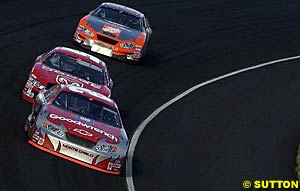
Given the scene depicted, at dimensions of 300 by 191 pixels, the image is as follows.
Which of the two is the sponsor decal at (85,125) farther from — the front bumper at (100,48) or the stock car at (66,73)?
the front bumper at (100,48)

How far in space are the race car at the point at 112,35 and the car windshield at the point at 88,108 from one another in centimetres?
747

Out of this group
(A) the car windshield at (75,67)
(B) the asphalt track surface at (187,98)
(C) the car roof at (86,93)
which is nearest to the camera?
(B) the asphalt track surface at (187,98)

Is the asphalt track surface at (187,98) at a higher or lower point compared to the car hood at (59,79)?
lower

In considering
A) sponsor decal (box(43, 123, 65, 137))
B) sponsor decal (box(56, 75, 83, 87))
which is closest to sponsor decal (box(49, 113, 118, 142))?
sponsor decal (box(43, 123, 65, 137))

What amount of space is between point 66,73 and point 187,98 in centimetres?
488

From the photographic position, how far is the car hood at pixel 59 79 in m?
19.5

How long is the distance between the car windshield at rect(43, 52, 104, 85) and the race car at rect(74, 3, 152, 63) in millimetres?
4460

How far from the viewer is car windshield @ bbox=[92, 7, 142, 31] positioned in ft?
88.5

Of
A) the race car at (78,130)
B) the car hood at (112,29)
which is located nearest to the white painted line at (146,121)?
the race car at (78,130)

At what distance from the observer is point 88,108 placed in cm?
1794

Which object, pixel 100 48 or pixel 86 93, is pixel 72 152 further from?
pixel 100 48

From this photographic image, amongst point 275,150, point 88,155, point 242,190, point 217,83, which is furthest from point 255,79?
point 88,155

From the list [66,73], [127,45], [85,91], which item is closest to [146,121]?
[66,73]

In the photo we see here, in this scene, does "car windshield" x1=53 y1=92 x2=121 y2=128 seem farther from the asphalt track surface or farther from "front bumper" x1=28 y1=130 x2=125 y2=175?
"front bumper" x1=28 y1=130 x2=125 y2=175
